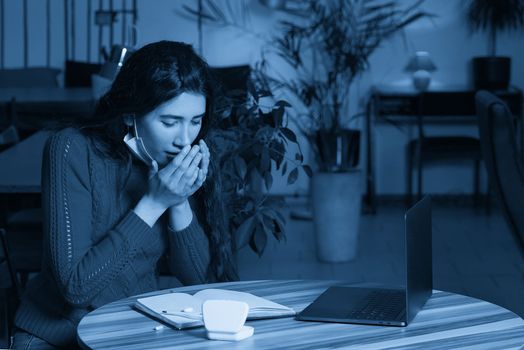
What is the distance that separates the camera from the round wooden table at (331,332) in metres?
1.38

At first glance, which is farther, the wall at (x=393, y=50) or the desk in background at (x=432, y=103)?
the wall at (x=393, y=50)

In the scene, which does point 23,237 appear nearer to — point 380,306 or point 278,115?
point 278,115

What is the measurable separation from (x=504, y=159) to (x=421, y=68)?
3.75m

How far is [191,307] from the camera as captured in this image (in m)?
1.52

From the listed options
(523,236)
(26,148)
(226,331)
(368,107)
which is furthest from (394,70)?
(226,331)

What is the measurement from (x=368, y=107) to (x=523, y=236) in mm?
3707

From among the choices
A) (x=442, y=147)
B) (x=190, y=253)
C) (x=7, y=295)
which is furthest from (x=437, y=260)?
(x=190, y=253)

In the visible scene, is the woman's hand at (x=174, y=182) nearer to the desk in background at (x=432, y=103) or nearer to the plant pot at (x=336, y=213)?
the plant pot at (x=336, y=213)

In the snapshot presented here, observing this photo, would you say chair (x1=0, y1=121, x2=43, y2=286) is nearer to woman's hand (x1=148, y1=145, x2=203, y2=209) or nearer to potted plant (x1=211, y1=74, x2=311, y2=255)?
potted plant (x1=211, y1=74, x2=311, y2=255)

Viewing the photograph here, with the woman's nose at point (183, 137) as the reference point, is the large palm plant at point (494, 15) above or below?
above

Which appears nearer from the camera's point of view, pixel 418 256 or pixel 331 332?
pixel 331 332

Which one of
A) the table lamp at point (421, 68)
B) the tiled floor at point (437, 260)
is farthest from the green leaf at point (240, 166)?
the table lamp at point (421, 68)

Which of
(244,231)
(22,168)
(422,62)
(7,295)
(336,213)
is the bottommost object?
(336,213)

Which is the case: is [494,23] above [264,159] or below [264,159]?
above
